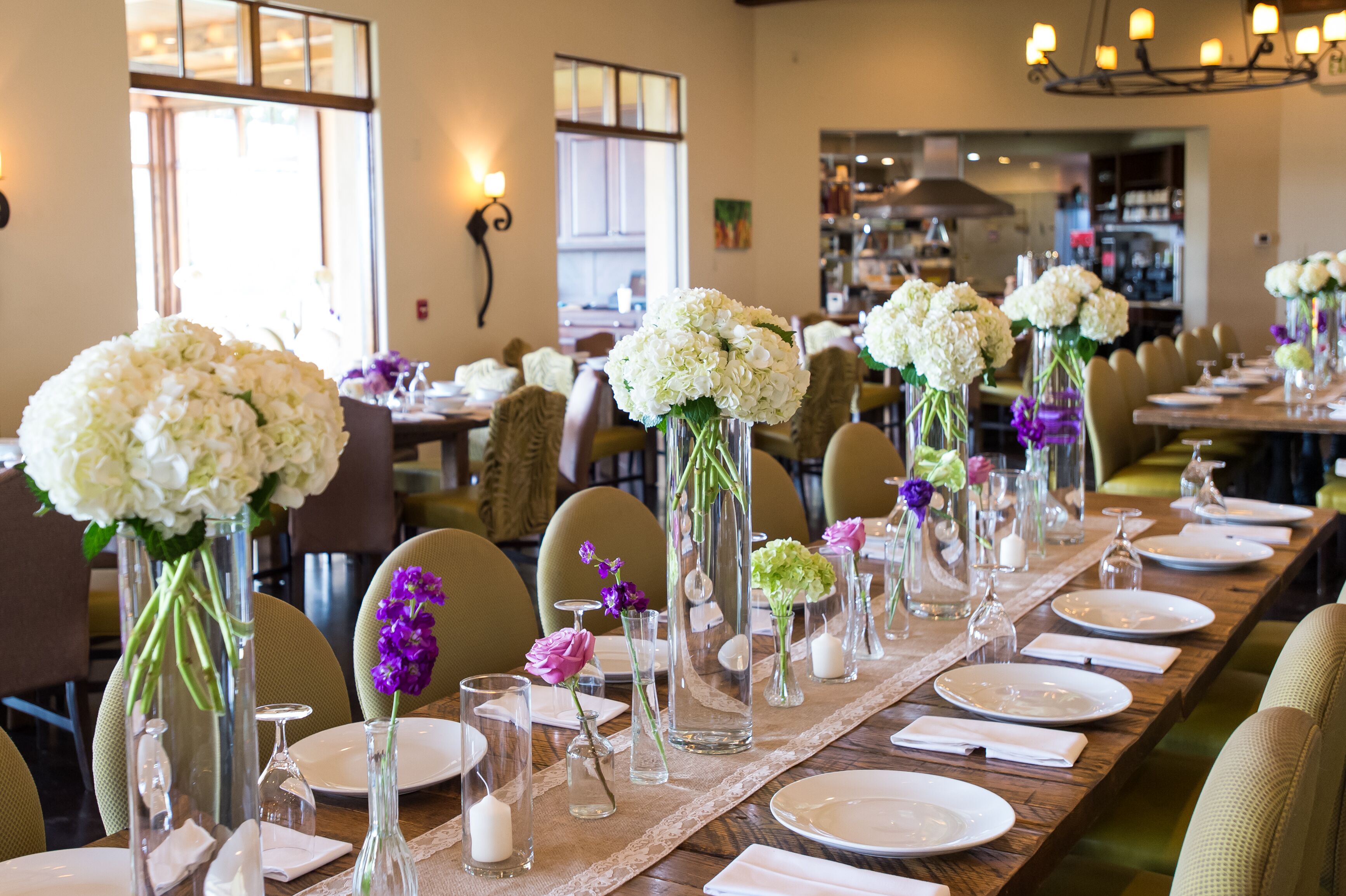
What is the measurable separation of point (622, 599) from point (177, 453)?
2.28 feet

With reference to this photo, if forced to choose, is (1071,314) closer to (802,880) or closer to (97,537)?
(802,880)

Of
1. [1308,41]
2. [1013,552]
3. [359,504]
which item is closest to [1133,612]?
[1013,552]

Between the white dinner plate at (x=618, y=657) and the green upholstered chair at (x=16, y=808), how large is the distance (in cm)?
85

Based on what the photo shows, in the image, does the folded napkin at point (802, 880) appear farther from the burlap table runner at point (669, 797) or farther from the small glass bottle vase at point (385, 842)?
the small glass bottle vase at point (385, 842)

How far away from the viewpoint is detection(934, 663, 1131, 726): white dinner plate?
186 centimetres

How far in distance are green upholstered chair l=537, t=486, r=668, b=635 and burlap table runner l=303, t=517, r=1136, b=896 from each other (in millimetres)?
572

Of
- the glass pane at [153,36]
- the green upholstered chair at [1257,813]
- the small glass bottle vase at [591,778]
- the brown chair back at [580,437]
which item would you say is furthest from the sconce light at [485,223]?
the green upholstered chair at [1257,813]

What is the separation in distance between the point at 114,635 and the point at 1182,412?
423cm

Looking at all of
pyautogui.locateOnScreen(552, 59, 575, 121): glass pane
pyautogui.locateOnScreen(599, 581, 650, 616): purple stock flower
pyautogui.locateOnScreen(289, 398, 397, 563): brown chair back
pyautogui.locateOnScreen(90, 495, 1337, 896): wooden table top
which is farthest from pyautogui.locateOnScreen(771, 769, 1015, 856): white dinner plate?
pyautogui.locateOnScreen(552, 59, 575, 121): glass pane

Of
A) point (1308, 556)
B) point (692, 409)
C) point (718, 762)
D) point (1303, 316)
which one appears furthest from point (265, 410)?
point (1303, 316)

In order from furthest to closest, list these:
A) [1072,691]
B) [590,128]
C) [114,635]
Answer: [590,128], [114,635], [1072,691]

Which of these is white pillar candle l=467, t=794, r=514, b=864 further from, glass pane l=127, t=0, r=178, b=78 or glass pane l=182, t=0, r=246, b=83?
glass pane l=182, t=0, r=246, b=83

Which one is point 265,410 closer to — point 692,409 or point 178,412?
point 178,412

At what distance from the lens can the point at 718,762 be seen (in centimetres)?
175
